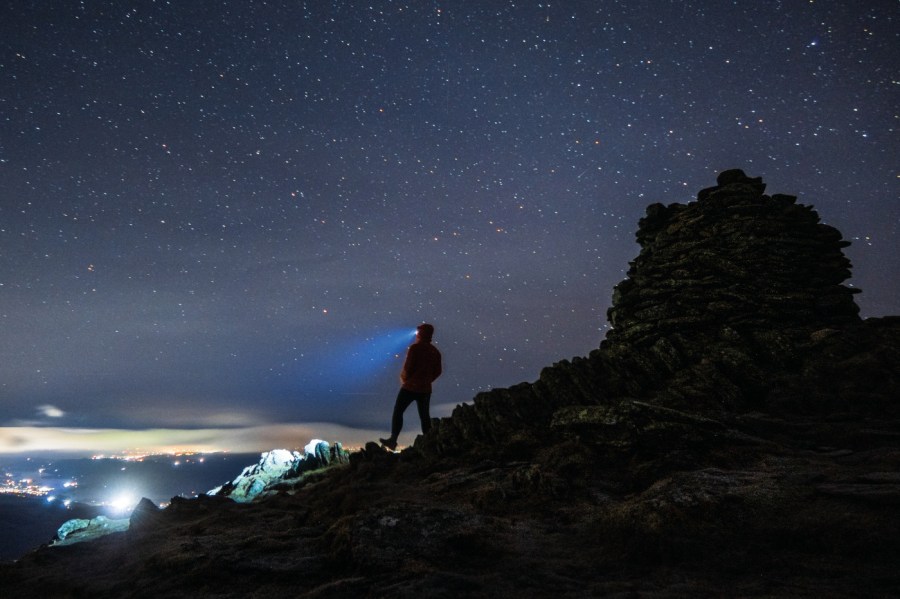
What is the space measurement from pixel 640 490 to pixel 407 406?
30.4 ft

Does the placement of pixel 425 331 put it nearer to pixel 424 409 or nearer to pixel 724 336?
pixel 424 409

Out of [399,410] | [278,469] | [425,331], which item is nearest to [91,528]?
[399,410]

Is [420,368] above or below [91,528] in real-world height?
above

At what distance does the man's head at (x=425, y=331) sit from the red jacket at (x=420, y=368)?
0.67ft

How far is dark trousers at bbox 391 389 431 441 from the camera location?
15.5m

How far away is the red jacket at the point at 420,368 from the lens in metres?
15.3

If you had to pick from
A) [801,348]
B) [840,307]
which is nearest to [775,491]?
[801,348]

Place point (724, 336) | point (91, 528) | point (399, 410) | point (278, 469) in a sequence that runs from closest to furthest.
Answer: point (91, 528)
point (399, 410)
point (724, 336)
point (278, 469)

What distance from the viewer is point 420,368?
1537cm

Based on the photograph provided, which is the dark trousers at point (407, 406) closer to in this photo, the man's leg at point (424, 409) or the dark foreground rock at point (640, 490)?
the man's leg at point (424, 409)

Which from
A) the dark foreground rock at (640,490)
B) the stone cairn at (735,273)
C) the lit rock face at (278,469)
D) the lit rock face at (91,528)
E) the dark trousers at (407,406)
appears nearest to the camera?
the dark foreground rock at (640,490)

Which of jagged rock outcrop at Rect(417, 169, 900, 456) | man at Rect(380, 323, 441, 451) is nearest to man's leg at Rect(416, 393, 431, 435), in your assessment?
man at Rect(380, 323, 441, 451)

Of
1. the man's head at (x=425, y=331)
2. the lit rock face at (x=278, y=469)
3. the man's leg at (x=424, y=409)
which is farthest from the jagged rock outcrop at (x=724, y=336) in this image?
the lit rock face at (x=278, y=469)

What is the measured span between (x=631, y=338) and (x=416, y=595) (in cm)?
1757
